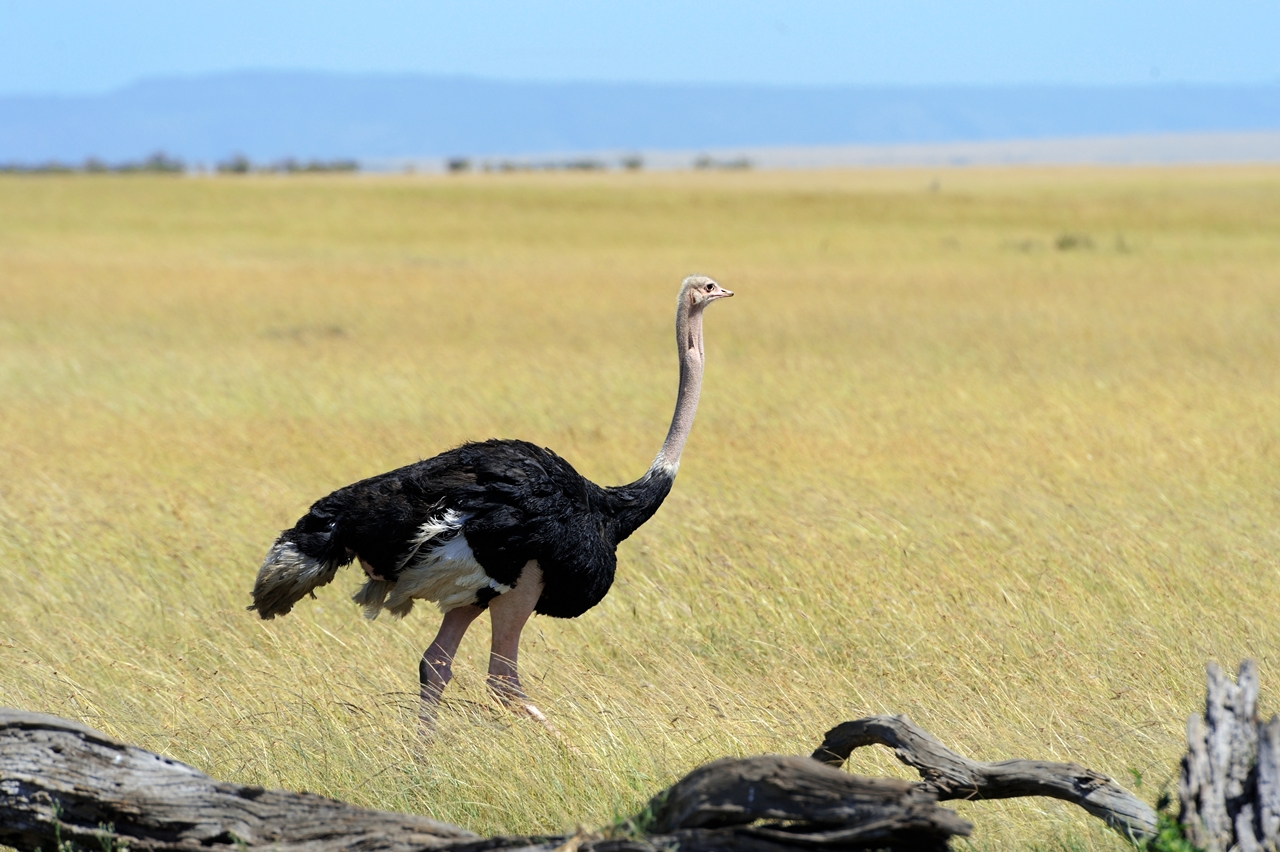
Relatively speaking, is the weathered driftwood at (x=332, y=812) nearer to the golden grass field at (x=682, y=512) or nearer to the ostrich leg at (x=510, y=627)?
the golden grass field at (x=682, y=512)

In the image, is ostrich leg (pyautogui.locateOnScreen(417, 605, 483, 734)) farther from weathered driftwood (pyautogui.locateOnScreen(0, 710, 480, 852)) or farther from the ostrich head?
the ostrich head

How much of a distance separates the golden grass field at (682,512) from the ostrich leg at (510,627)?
0.38 feet

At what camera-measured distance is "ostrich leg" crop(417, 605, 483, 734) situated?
17.0ft

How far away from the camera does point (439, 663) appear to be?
17.5 feet

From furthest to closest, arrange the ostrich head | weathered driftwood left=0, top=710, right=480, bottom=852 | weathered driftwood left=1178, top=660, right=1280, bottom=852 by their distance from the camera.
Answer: the ostrich head
weathered driftwood left=0, top=710, right=480, bottom=852
weathered driftwood left=1178, top=660, right=1280, bottom=852

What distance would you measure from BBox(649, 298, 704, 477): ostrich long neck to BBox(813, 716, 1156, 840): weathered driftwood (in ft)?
6.57

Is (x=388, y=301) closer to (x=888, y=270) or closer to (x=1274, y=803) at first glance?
(x=888, y=270)

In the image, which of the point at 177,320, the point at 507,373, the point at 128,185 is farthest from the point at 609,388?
the point at 128,185

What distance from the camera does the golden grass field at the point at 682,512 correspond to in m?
5.27

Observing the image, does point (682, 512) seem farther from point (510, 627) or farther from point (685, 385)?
point (510, 627)

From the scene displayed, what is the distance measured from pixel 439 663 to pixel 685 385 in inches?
59.5

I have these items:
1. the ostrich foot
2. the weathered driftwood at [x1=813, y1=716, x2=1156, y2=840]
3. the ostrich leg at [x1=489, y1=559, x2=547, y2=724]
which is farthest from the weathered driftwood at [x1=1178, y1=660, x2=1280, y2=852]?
the ostrich leg at [x1=489, y1=559, x2=547, y2=724]

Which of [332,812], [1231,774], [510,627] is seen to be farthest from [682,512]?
[1231,774]

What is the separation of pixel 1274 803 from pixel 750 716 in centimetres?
231
